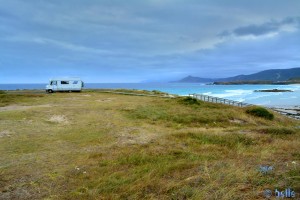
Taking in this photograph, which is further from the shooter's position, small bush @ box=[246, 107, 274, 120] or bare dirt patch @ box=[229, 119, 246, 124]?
small bush @ box=[246, 107, 274, 120]

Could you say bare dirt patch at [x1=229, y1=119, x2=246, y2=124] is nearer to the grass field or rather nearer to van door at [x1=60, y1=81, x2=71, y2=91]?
the grass field

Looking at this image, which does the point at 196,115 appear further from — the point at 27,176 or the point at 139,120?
the point at 27,176

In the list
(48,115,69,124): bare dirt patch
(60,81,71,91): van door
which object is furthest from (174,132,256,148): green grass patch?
(60,81,71,91): van door

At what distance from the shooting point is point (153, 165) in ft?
28.3

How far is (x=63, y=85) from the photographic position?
167 feet

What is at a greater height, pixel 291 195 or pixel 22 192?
pixel 291 195

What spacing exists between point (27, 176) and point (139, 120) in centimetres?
1302

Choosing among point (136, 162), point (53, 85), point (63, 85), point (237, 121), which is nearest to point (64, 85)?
point (63, 85)

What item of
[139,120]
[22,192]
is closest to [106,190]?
[22,192]

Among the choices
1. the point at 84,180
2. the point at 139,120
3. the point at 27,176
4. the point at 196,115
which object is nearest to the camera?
the point at 84,180

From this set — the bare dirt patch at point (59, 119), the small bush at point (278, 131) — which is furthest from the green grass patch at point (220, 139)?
the bare dirt patch at point (59, 119)

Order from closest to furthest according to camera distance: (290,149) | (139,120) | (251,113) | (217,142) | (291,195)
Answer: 1. (291,195)
2. (290,149)
3. (217,142)
4. (139,120)
5. (251,113)

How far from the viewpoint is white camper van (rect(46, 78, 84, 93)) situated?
1993 inches

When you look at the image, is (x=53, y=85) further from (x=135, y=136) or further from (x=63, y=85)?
(x=135, y=136)
